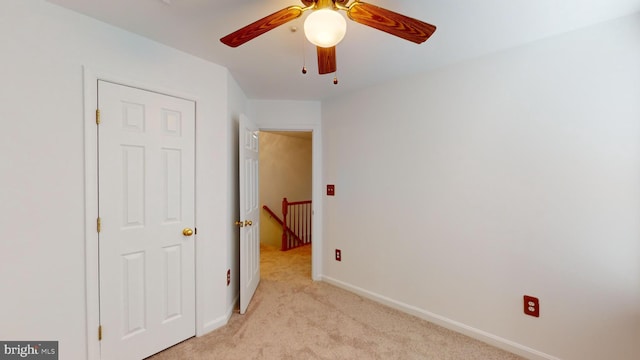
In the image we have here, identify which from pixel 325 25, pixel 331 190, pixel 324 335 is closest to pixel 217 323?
pixel 324 335

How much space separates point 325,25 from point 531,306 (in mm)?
2337

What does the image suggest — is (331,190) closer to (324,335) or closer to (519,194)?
(324,335)

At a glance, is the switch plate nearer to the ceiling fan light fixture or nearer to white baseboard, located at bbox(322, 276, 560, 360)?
white baseboard, located at bbox(322, 276, 560, 360)

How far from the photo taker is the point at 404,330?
2221 millimetres

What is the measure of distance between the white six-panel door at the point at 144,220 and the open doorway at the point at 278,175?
134 inches

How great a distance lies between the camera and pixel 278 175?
5.70 metres

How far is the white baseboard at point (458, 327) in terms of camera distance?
73.5 inches

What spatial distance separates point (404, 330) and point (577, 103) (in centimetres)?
214

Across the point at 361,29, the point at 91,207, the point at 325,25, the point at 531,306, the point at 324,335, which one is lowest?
the point at 324,335

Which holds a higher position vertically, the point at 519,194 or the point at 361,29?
the point at 361,29

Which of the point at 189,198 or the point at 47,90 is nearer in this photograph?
the point at 47,90

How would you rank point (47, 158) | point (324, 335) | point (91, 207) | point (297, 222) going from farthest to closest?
point (297, 222), point (324, 335), point (91, 207), point (47, 158)

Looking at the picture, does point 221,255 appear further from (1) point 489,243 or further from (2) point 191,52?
(1) point 489,243

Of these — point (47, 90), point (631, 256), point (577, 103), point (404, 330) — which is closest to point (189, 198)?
point (47, 90)
